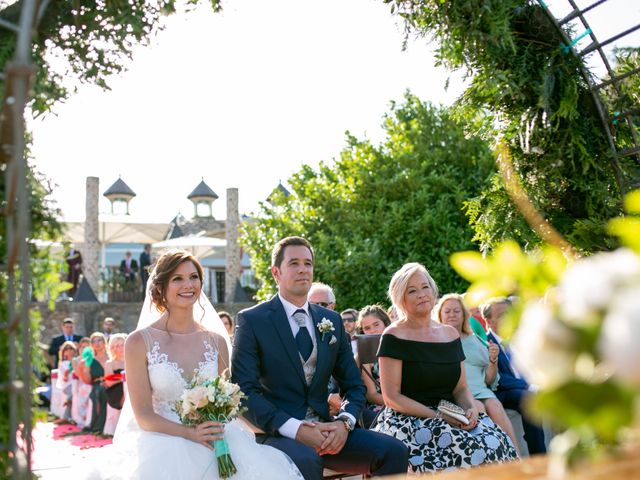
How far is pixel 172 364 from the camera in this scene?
501 cm

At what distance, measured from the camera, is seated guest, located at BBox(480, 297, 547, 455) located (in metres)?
7.62

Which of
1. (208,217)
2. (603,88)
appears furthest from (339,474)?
(208,217)

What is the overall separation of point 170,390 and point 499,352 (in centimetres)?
407

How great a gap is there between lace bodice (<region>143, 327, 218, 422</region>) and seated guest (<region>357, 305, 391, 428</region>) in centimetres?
183

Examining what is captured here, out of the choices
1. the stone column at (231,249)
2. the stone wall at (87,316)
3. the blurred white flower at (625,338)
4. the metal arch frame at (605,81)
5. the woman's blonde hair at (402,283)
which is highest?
the stone column at (231,249)

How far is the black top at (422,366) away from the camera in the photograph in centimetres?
566

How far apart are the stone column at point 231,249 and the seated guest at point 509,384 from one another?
75.7ft

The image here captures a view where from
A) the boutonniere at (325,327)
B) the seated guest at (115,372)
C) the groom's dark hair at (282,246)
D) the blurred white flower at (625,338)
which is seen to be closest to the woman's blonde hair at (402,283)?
the boutonniere at (325,327)

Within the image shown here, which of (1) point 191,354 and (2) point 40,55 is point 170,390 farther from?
(2) point 40,55

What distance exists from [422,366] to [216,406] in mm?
1828

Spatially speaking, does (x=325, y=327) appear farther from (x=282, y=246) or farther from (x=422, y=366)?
(x=422, y=366)

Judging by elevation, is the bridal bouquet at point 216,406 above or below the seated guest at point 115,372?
below

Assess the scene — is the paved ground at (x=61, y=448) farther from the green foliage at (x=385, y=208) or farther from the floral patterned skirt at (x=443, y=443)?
the green foliage at (x=385, y=208)

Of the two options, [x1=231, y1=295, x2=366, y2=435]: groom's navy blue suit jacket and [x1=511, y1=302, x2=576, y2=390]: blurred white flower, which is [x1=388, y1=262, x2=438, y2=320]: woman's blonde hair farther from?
[x1=511, y1=302, x2=576, y2=390]: blurred white flower
